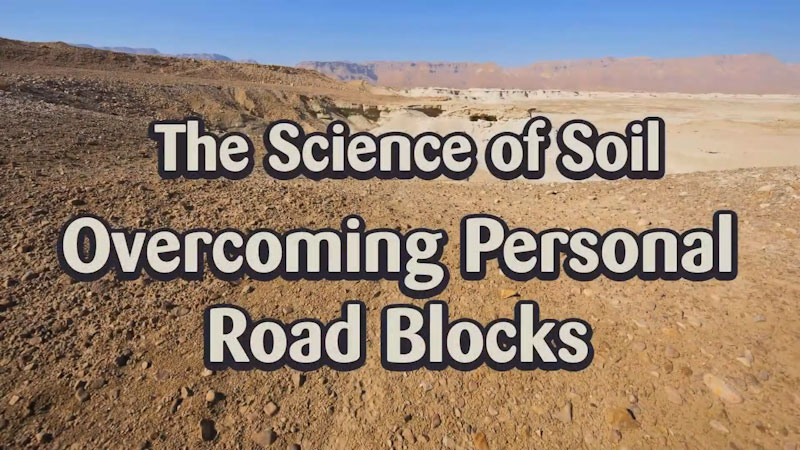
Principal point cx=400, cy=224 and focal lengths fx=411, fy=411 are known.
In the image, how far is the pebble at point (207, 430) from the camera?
7.55 ft

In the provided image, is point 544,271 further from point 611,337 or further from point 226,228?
point 226,228

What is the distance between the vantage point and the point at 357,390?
8.71 ft

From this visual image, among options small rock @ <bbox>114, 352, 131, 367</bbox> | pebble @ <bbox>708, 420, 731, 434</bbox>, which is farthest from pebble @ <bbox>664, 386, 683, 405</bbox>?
small rock @ <bbox>114, 352, 131, 367</bbox>

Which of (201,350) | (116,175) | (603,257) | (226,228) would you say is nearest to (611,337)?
(603,257)

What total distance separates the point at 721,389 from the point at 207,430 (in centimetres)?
310

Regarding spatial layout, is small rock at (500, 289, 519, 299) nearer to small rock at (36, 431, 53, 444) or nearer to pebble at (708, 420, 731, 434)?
pebble at (708, 420, 731, 434)

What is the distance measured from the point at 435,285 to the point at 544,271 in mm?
1046

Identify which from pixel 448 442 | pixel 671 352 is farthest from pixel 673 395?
pixel 448 442

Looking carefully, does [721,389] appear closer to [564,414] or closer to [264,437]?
[564,414]

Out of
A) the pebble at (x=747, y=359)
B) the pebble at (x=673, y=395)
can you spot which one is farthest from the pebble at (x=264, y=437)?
the pebble at (x=747, y=359)

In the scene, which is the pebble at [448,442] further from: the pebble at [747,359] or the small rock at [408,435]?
the pebble at [747,359]

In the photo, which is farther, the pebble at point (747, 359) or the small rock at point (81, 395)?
the pebble at point (747, 359)

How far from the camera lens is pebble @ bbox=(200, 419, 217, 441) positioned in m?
2.30

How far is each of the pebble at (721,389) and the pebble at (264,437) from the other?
8.81 feet
